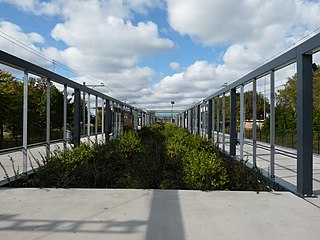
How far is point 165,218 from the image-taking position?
14.8 feet

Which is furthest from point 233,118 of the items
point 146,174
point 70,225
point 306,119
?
point 70,225

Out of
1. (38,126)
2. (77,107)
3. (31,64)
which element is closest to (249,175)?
(31,64)

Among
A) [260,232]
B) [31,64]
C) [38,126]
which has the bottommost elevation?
[260,232]

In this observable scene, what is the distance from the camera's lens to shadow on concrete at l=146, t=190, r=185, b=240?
389cm

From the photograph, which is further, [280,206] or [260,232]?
[280,206]

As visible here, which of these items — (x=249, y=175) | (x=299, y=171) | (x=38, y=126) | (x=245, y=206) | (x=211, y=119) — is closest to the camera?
(x=245, y=206)

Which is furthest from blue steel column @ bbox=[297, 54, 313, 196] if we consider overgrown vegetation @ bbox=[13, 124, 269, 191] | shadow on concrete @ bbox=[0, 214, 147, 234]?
shadow on concrete @ bbox=[0, 214, 147, 234]

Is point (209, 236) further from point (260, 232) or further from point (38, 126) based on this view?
point (38, 126)

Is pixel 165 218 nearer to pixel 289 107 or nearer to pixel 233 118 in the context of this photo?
pixel 233 118

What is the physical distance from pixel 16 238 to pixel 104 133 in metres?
15.2

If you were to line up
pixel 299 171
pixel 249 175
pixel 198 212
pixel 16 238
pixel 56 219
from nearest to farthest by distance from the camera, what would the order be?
pixel 16 238
pixel 56 219
pixel 198 212
pixel 299 171
pixel 249 175

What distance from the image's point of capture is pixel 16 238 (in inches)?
146

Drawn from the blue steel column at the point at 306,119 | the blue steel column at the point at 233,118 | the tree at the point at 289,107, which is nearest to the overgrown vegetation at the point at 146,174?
the blue steel column at the point at 306,119

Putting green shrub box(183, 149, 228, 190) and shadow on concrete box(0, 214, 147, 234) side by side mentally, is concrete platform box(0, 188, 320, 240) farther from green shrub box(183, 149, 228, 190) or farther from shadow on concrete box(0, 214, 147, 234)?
green shrub box(183, 149, 228, 190)
